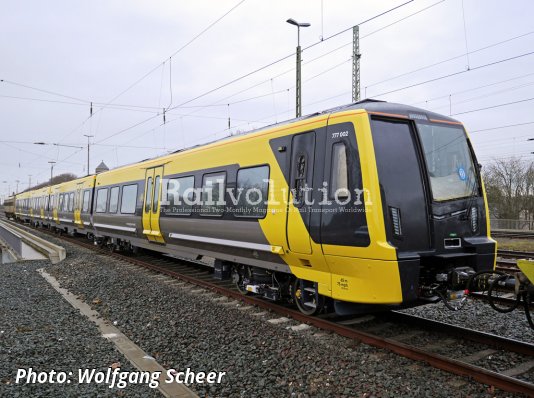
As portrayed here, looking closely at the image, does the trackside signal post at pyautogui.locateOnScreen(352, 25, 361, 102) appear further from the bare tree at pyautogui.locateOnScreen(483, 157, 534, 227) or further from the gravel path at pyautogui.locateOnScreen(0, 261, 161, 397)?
the bare tree at pyautogui.locateOnScreen(483, 157, 534, 227)

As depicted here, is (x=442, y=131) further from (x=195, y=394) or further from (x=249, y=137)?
(x=195, y=394)

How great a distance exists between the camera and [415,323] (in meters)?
6.25

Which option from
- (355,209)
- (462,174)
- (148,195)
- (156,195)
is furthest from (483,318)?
(148,195)

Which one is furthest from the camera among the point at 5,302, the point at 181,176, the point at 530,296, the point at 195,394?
the point at 181,176

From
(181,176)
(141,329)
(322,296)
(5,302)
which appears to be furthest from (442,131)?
(5,302)

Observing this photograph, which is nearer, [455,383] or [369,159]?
[455,383]

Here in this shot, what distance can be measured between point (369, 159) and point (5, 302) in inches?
285

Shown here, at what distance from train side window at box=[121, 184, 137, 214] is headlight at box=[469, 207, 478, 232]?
30.5 feet

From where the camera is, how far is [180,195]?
9.78m

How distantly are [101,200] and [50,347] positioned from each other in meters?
11.5

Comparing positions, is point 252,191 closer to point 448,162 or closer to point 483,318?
point 448,162

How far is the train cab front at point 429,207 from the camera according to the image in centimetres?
522

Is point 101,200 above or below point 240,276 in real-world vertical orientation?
above

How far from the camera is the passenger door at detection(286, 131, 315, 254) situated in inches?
235
